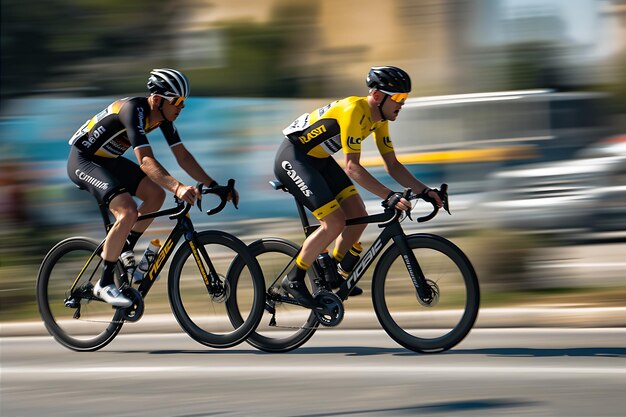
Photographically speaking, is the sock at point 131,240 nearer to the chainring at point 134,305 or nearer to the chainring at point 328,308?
the chainring at point 134,305

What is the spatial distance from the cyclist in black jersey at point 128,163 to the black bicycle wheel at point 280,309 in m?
0.40

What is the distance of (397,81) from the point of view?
23.3 ft

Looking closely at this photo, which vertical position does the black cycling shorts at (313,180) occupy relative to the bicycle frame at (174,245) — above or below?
above

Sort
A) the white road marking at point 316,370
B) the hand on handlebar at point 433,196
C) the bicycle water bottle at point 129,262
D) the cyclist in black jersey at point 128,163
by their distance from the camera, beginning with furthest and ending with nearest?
the bicycle water bottle at point 129,262 → the cyclist in black jersey at point 128,163 → the hand on handlebar at point 433,196 → the white road marking at point 316,370

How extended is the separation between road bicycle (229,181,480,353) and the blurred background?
204cm

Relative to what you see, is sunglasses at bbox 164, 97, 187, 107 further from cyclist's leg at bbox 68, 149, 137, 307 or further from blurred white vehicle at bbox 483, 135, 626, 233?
blurred white vehicle at bbox 483, 135, 626, 233

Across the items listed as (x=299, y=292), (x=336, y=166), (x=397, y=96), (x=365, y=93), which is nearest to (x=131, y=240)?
(x=299, y=292)

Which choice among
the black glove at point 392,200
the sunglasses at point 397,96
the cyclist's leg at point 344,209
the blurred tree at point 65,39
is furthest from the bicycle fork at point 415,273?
the blurred tree at point 65,39

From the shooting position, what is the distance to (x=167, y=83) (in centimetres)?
736

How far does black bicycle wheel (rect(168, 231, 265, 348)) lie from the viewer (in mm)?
7346

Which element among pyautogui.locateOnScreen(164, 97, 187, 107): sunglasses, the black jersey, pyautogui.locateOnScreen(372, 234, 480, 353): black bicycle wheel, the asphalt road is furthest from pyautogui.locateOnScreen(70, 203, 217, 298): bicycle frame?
pyautogui.locateOnScreen(372, 234, 480, 353): black bicycle wheel

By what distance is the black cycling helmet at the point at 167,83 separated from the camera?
7363 mm

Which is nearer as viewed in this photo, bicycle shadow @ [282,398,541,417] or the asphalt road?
bicycle shadow @ [282,398,541,417]

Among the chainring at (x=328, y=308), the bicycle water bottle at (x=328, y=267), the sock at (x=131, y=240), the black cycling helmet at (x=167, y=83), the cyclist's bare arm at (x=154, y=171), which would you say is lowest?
the chainring at (x=328, y=308)
